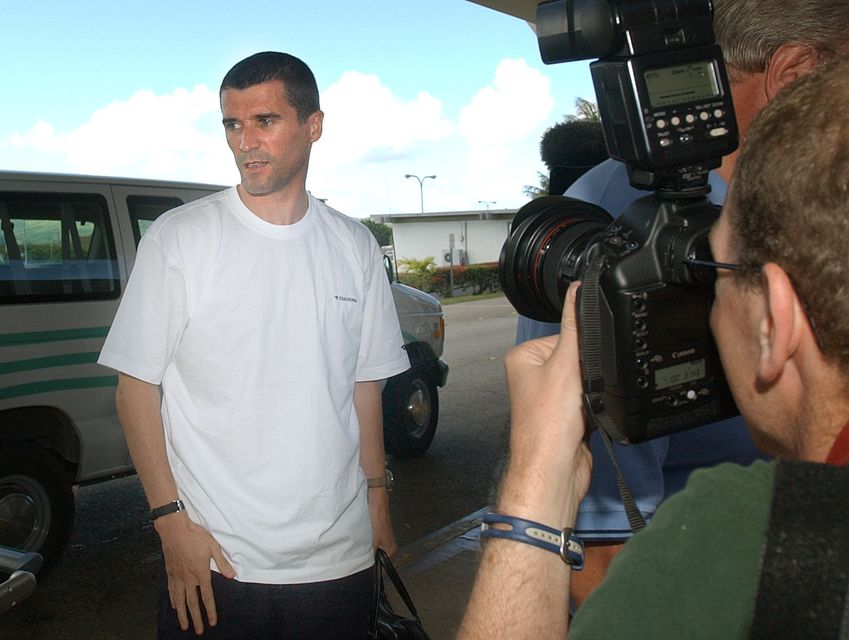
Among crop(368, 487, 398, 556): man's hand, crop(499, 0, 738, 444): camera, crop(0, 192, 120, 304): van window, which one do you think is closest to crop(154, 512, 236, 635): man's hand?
crop(368, 487, 398, 556): man's hand

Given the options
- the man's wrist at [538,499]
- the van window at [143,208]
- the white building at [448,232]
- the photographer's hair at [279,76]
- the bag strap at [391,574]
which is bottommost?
the bag strap at [391,574]

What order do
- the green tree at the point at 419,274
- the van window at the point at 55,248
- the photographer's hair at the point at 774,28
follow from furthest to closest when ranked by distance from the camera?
the green tree at the point at 419,274 < the van window at the point at 55,248 < the photographer's hair at the point at 774,28

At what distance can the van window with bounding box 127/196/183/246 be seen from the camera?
6.07 meters

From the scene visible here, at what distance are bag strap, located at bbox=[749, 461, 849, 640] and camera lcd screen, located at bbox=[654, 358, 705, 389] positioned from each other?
499 millimetres

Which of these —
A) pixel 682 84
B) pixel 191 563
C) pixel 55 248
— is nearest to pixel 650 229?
pixel 682 84

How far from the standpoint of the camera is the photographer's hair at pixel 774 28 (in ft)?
5.94

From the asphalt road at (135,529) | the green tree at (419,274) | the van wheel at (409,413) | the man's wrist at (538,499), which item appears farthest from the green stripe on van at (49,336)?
the green tree at (419,274)

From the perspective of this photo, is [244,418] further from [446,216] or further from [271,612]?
[446,216]

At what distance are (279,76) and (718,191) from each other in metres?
1.42

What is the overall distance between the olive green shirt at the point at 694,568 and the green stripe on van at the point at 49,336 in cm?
510

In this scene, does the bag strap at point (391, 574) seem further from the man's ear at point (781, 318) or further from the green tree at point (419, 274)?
the green tree at point (419, 274)

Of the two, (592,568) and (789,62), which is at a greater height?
(789,62)

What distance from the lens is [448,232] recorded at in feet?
177

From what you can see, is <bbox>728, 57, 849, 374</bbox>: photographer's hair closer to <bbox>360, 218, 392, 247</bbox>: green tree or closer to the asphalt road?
the asphalt road
